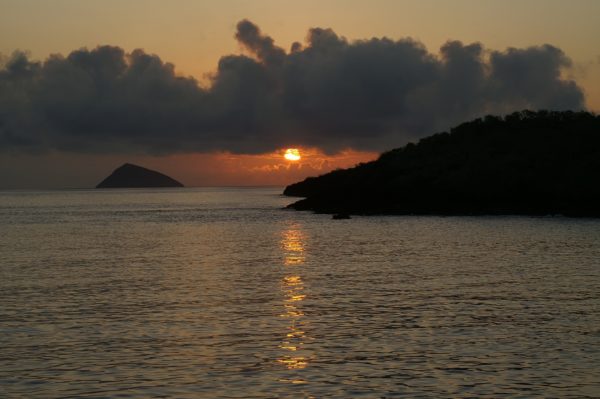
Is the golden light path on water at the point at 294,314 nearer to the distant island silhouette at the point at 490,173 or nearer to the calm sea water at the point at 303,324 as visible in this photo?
the calm sea water at the point at 303,324

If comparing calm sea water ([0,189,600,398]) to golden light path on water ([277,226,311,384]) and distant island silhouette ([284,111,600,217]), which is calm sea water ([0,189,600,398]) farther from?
distant island silhouette ([284,111,600,217])

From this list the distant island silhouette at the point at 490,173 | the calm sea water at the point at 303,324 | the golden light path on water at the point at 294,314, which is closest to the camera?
the calm sea water at the point at 303,324

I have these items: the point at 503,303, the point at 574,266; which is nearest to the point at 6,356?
the point at 503,303

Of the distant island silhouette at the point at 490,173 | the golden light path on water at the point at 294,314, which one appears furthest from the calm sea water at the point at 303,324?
the distant island silhouette at the point at 490,173

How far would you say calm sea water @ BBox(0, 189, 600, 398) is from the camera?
20688mm

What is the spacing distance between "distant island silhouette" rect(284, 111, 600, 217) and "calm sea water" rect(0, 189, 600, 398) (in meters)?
63.8

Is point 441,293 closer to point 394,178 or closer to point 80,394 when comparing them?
point 80,394

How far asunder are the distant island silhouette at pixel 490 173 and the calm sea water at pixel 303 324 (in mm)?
63774

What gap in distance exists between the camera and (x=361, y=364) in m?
22.7

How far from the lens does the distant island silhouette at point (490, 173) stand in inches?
4855

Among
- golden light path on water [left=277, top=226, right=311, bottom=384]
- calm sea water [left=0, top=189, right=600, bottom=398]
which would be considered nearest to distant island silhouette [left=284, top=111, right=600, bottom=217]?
calm sea water [left=0, top=189, right=600, bottom=398]

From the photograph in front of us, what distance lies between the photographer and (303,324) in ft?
96.3

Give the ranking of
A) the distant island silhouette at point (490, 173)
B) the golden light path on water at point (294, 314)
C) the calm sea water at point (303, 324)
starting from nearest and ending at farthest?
the calm sea water at point (303, 324), the golden light path on water at point (294, 314), the distant island silhouette at point (490, 173)

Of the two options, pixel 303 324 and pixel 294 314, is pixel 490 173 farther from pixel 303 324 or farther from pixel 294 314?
pixel 303 324
